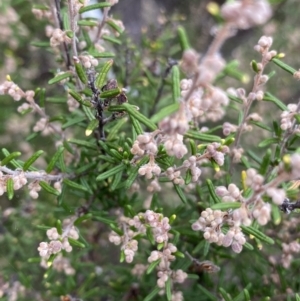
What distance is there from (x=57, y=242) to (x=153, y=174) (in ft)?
1.04

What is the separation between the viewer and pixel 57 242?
117cm

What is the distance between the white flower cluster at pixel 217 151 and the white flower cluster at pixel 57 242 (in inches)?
18.4

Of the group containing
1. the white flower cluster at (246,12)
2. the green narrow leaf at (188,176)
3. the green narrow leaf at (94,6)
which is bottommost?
the green narrow leaf at (188,176)

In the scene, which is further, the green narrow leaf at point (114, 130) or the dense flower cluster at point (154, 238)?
the green narrow leaf at point (114, 130)

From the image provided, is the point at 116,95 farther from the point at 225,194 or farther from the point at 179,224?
the point at 179,224

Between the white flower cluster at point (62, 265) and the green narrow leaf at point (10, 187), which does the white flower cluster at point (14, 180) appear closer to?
the green narrow leaf at point (10, 187)

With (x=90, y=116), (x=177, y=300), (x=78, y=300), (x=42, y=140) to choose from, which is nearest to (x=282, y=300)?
(x=177, y=300)

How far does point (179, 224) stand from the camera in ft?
5.04

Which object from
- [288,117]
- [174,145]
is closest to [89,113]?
[174,145]

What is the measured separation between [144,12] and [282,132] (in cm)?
222

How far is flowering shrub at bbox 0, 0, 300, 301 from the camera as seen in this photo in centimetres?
85

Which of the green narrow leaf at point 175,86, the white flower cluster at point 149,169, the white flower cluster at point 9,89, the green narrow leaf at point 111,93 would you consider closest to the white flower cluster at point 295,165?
the green narrow leaf at point 175,86

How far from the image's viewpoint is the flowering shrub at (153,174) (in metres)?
0.85

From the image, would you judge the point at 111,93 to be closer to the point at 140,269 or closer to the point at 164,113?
the point at 164,113
